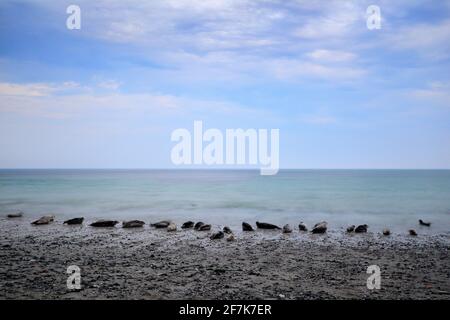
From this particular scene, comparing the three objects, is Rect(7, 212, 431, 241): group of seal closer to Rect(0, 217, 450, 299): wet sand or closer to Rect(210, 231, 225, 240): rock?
Rect(0, 217, 450, 299): wet sand

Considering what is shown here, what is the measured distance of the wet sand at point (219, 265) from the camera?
24.8 ft

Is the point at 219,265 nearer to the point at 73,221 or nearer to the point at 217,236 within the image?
the point at 217,236

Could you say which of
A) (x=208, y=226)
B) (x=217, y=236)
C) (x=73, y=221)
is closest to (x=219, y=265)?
(x=217, y=236)

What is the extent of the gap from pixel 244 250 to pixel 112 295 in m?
5.20

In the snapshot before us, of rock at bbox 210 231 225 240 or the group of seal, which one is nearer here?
rock at bbox 210 231 225 240

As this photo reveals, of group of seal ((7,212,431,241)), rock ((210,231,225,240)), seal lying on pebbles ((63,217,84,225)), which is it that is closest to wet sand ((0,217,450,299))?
rock ((210,231,225,240))

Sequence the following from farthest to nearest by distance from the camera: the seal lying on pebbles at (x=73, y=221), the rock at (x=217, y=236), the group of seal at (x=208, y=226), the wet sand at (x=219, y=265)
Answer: the seal lying on pebbles at (x=73, y=221) < the group of seal at (x=208, y=226) < the rock at (x=217, y=236) < the wet sand at (x=219, y=265)

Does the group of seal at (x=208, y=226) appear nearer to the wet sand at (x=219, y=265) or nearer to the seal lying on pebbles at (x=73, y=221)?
the seal lying on pebbles at (x=73, y=221)

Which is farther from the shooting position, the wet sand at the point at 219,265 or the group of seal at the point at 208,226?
the group of seal at the point at 208,226

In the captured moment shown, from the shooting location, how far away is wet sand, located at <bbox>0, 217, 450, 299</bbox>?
24.8 feet

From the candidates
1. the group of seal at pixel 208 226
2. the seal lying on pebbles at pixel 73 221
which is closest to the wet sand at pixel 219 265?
the group of seal at pixel 208 226

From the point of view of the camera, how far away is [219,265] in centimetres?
967
